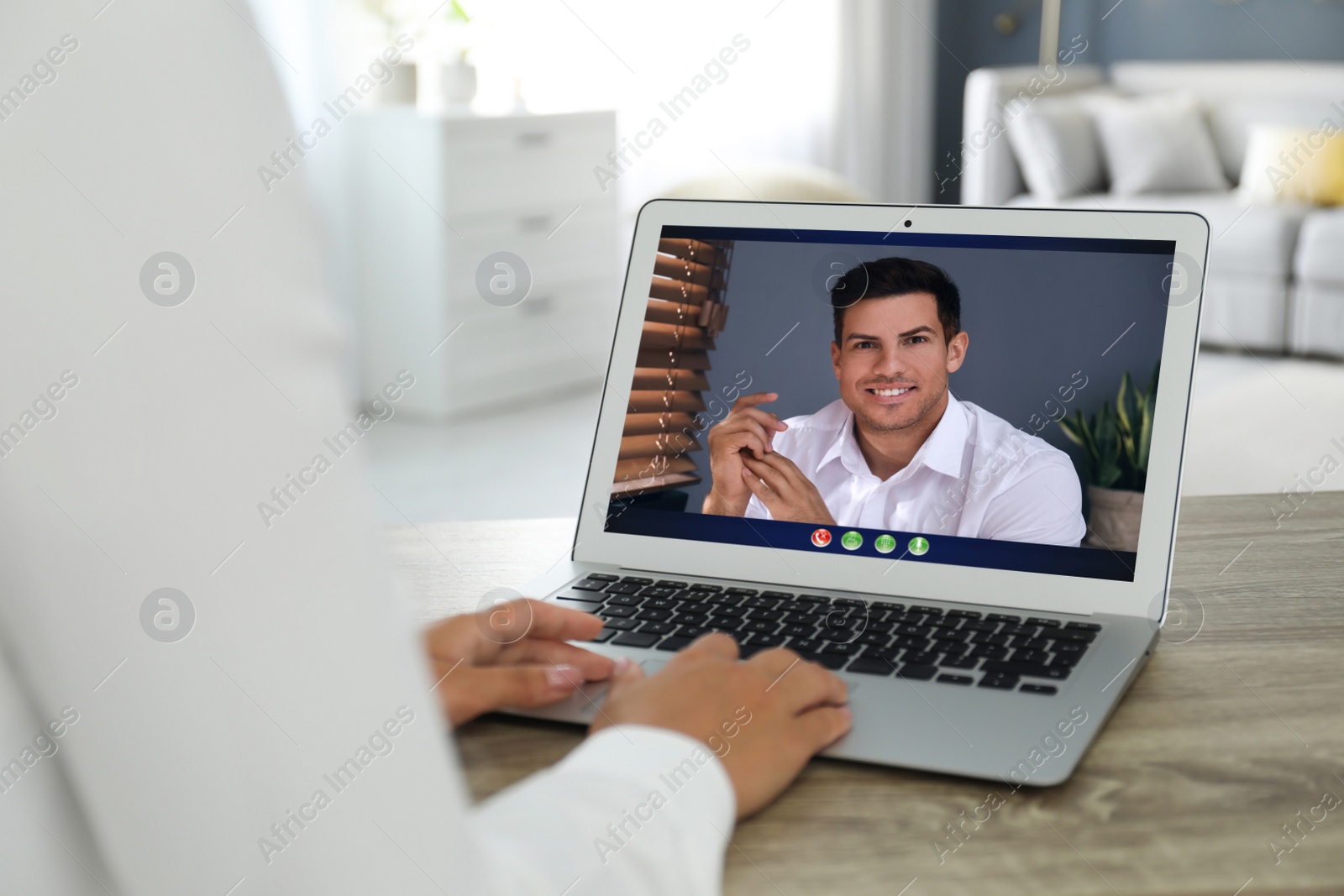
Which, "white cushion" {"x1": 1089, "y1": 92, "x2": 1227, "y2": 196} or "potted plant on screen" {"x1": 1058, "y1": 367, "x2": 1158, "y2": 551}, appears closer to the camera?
"potted plant on screen" {"x1": 1058, "y1": 367, "x2": 1158, "y2": 551}

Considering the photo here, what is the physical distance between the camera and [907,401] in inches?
32.7

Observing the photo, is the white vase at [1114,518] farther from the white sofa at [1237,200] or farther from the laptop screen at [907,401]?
the white sofa at [1237,200]

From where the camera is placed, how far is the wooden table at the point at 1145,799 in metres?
0.47

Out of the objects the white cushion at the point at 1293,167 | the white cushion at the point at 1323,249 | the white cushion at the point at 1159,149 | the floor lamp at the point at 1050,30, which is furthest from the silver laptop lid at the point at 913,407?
the floor lamp at the point at 1050,30

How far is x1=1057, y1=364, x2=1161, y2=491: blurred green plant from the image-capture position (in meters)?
0.79

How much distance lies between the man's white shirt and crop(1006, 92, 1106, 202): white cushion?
4.50m

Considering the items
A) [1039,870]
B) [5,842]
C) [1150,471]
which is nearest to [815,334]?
[1150,471]

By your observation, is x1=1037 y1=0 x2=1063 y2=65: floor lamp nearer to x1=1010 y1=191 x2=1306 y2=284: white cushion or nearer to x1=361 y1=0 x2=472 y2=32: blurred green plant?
x1=1010 y1=191 x2=1306 y2=284: white cushion

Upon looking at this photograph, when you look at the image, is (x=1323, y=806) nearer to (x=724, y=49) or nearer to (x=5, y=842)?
(x=5, y=842)

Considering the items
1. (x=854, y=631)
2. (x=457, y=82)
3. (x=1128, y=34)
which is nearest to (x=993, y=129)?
(x=1128, y=34)

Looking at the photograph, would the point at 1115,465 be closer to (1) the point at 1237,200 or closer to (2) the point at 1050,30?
(1) the point at 1237,200

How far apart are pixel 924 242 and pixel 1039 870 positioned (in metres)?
0.50

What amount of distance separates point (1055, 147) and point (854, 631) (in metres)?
4.74

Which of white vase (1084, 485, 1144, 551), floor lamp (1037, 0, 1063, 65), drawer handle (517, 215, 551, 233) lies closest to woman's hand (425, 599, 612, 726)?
white vase (1084, 485, 1144, 551)
